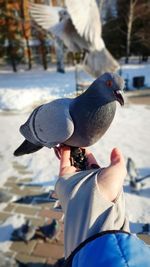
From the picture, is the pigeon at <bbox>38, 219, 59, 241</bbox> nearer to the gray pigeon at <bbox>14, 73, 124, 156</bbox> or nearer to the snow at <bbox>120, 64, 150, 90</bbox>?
the gray pigeon at <bbox>14, 73, 124, 156</bbox>

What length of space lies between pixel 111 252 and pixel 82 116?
1.18 m

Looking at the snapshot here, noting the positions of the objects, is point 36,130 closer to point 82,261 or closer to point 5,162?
point 82,261

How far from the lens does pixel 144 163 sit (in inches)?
207

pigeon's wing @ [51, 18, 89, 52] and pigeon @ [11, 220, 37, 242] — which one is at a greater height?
pigeon's wing @ [51, 18, 89, 52]

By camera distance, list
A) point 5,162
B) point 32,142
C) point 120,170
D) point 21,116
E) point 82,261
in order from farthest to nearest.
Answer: point 21,116 → point 5,162 → point 32,142 → point 120,170 → point 82,261

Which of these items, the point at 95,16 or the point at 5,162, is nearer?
the point at 5,162

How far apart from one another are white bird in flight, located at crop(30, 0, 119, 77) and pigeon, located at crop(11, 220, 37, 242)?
3778mm

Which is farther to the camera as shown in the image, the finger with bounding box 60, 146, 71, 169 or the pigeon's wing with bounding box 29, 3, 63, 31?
the pigeon's wing with bounding box 29, 3, 63, 31

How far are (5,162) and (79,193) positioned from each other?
430 cm

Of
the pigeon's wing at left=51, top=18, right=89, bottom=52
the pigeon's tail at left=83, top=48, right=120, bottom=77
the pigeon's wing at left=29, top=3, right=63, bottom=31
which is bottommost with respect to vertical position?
the pigeon's tail at left=83, top=48, right=120, bottom=77

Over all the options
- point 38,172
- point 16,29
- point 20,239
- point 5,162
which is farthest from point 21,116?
point 16,29

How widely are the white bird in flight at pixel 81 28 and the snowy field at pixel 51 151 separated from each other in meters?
1.38

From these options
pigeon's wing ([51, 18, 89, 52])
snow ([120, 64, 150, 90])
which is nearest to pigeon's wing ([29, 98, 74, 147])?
pigeon's wing ([51, 18, 89, 52])

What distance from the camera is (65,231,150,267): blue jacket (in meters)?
0.83
